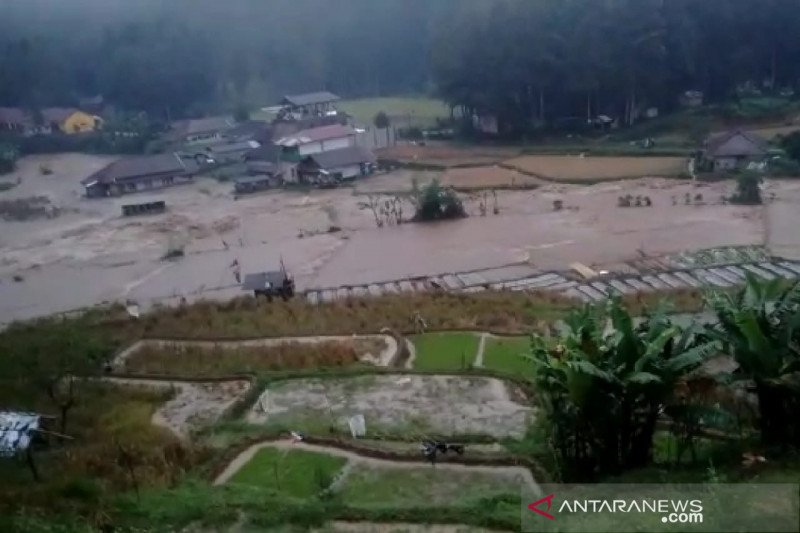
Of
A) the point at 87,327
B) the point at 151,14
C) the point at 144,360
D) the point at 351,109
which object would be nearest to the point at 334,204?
the point at 87,327

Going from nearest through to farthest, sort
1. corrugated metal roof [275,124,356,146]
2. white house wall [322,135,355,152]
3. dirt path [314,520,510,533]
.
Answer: dirt path [314,520,510,533] → corrugated metal roof [275,124,356,146] → white house wall [322,135,355,152]

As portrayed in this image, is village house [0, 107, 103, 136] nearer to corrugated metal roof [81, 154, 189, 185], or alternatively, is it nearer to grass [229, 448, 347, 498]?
corrugated metal roof [81, 154, 189, 185]

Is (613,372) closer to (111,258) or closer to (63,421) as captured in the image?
(63,421)

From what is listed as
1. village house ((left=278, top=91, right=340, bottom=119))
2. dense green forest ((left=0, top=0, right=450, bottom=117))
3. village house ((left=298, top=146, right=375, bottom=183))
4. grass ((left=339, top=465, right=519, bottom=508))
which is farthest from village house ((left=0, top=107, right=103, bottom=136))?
grass ((left=339, top=465, right=519, bottom=508))

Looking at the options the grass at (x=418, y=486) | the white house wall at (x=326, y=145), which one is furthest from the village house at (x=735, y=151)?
the grass at (x=418, y=486)

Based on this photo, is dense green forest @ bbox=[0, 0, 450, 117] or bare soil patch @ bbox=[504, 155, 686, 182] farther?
dense green forest @ bbox=[0, 0, 450, 117]

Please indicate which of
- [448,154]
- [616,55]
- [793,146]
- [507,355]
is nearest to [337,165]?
[448,154]

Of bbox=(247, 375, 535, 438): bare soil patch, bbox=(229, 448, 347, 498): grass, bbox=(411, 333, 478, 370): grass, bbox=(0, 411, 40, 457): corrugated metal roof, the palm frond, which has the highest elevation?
the palm frond
